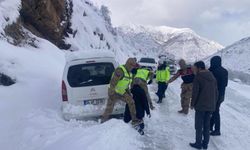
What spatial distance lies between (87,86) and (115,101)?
2.91 feet

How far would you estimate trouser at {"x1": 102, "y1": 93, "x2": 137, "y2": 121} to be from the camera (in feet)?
35.1

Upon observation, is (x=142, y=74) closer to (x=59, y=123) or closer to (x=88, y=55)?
(x=88, y=55)

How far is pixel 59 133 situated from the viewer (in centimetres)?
1032

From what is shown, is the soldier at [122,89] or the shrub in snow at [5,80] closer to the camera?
the soldier at [122,89]

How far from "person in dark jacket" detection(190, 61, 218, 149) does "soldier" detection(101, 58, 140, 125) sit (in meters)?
1.70

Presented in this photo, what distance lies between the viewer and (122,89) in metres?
10.7

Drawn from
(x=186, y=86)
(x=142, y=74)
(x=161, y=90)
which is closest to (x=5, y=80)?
Answer: (x=142, y=74)

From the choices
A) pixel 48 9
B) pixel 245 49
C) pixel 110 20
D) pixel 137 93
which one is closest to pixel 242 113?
pixel 137 93

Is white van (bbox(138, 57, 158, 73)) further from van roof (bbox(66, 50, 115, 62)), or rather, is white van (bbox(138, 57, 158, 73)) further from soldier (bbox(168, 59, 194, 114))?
van roof (bbox(66, 50, 115, 62))

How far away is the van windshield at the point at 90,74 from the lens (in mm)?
11297

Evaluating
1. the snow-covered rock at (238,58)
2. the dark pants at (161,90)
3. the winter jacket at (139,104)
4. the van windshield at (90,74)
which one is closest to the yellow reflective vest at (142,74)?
the van windshield at (90,74)

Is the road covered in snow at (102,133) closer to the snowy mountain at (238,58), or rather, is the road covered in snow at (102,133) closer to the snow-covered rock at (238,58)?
A: the snowy mountain at (238,58)

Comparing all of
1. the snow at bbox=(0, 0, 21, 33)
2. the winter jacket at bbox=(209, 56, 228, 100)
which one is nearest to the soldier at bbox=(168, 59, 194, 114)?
the winter jacket at bbox=(209, 56, 228, 100)

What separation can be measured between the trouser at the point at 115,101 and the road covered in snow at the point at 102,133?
36cm
